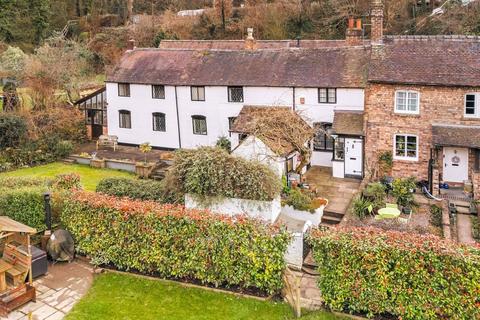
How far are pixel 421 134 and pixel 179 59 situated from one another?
54.6ft

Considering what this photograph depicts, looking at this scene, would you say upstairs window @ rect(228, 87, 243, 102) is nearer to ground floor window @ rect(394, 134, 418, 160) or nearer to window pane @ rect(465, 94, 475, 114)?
ground floor window @ rect(394, 134, 418, 160)

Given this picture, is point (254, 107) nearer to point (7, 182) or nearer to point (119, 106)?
point (119, 106)

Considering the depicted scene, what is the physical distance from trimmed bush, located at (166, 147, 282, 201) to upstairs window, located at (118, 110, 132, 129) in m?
18.0

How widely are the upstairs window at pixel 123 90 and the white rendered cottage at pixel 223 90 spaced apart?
5 centimetres

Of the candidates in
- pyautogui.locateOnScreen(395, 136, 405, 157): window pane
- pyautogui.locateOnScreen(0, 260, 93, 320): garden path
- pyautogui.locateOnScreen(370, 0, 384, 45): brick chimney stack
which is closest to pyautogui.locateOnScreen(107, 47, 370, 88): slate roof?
pyautogui.locateOnScreen(370, 0, 384, 45): brick chimney stack

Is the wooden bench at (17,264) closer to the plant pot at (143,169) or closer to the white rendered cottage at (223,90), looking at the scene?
the plant pot at (143,169)

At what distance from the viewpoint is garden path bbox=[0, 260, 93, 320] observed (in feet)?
43.7

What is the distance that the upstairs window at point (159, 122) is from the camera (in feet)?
107

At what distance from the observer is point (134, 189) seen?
20.1m

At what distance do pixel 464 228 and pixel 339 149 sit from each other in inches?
320

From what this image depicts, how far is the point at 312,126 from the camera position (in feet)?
90.5

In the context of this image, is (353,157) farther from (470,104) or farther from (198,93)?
(198,93)

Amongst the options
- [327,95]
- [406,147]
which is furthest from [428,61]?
[327,95]

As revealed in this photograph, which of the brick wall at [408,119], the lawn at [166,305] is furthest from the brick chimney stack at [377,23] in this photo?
the lawn at [166,305]
